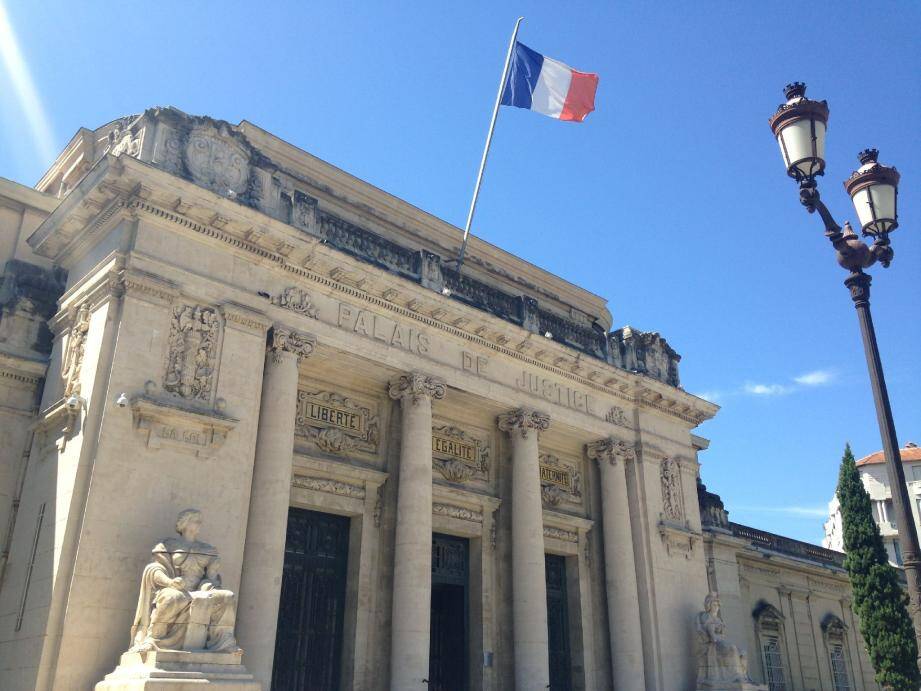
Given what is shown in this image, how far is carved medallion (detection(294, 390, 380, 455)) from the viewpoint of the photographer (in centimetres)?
1681

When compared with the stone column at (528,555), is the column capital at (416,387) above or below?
above

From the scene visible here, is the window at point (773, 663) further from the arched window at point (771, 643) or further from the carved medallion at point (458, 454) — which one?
the carved medallion at point (458, 454)

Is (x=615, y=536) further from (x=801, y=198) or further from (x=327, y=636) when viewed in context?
(x=801, y=198)

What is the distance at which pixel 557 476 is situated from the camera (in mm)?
21500

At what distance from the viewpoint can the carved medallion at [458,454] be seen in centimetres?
1889

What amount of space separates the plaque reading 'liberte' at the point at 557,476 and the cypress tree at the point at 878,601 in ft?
24.4

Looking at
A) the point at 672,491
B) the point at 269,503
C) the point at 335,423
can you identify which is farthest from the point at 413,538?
the point at 672,491

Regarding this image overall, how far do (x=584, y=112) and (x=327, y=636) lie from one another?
14089 mm

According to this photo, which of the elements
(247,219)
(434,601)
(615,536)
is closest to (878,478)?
(615,536)

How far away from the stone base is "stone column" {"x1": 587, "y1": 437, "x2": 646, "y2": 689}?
1066 cm

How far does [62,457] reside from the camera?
43.1 feet

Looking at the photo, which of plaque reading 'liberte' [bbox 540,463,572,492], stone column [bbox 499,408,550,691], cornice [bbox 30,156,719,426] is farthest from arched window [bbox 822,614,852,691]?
stone column [bbox 499,408,550,691]

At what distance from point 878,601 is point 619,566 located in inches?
255

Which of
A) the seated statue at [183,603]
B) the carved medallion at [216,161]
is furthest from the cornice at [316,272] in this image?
the seated statue at [183,603]
